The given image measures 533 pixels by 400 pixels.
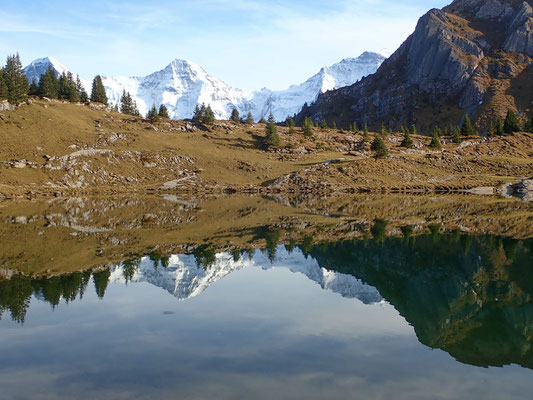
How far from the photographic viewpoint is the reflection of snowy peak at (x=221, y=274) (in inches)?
891

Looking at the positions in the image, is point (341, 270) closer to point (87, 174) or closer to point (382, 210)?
point (382, 210)

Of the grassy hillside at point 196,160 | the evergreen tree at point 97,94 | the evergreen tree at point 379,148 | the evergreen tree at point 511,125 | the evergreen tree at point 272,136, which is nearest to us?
the grassy hillside at point 196,160

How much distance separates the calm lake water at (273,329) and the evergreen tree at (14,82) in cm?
10324

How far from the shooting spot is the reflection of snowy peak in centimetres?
2262

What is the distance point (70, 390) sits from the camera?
11852mm

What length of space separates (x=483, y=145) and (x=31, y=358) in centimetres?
14301

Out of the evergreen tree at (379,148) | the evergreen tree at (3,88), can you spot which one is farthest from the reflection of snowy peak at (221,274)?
the evergreen tree at (3,88)

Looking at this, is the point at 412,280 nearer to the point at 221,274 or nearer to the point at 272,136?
the point at 221,274

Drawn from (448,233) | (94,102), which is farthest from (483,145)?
(94,102)

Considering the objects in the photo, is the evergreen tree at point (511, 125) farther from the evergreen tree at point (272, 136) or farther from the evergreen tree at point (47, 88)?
the evergreen tree at point (47, 88)

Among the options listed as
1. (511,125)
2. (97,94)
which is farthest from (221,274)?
(511,125)

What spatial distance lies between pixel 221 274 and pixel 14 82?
361 ft

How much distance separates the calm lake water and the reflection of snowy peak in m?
0.15

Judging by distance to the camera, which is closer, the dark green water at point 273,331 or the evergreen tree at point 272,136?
the dark green water at point 273,331
